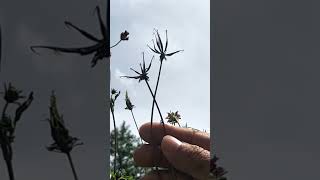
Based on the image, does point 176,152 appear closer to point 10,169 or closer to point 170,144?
point 170,144

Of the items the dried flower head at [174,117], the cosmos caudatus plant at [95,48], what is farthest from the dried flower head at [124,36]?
the dried flower head at [174,117]

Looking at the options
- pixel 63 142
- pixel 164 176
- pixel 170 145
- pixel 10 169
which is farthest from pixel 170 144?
pixel 10 169

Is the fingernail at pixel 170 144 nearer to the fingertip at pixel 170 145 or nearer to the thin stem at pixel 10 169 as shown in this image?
the fingertip at pixel 170 145

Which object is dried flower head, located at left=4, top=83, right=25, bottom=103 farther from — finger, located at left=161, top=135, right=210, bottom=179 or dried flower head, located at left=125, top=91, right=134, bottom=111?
finger, located at left=161, top=135, right=210, bottom=179
